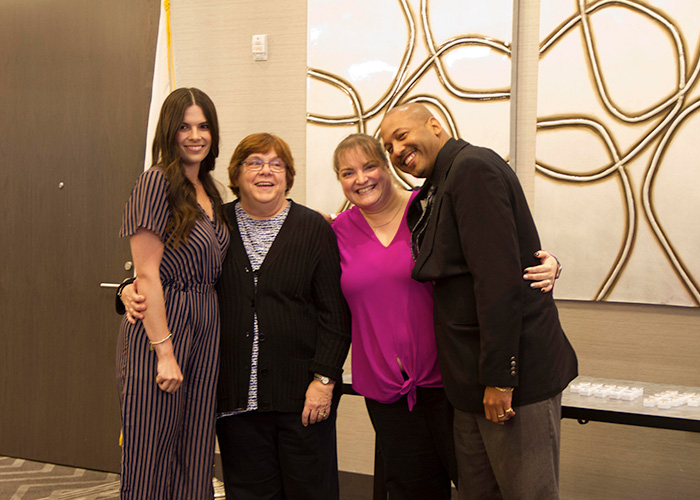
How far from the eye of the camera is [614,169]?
2590mm

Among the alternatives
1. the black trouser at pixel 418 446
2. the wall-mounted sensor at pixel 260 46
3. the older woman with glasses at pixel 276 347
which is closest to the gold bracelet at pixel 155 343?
the older woman with glasses at pixel 276 347

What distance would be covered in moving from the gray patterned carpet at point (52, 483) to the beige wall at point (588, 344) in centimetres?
114

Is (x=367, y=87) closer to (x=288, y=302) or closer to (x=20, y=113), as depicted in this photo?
(x=288, y=302)

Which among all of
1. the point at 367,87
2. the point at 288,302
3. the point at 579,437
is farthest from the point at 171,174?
the point at 579,437

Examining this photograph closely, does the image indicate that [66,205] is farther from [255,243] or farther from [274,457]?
[274,457]

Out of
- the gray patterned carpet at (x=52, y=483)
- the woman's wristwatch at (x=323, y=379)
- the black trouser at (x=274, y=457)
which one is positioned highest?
the woman's wristwatch at (x=323, y=379)

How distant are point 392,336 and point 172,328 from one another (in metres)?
0.61

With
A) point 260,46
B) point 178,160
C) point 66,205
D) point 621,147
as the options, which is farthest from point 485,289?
point 66,205

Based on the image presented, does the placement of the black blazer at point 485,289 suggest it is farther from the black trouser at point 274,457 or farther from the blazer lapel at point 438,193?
the black trouser at point 274,457

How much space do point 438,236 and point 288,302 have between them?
0.49 meters

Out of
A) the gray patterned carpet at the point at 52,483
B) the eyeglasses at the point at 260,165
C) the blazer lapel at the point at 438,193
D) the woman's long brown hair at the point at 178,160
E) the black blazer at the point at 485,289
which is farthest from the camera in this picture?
the gray patterned carpet at the point at 52,483

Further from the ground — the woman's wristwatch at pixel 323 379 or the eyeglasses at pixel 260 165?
the eyeglasses at pixel 260 165

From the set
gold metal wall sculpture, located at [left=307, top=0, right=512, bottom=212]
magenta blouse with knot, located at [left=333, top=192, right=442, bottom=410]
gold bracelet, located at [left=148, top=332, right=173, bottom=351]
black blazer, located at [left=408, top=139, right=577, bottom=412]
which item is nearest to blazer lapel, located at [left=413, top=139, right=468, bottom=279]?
black blazer, located at [left=408, top=139, right=577, bottom=412]

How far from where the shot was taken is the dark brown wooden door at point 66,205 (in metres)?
3.26
